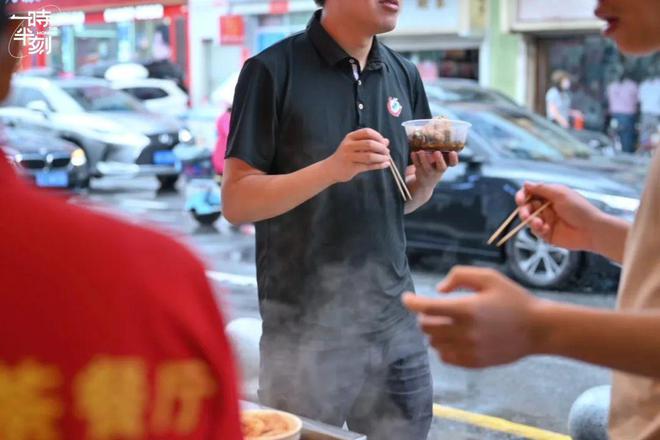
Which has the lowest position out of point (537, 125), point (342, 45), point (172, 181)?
point (172, 181)

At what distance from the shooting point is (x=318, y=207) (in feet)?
8.59

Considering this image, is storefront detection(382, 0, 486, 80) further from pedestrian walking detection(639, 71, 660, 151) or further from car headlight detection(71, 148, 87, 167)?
car headlight detection(71, 148, 87, 167)

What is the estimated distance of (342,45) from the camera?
8.92ft

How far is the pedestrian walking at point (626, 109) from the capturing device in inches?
548

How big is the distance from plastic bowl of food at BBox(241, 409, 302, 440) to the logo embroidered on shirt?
3.08 feet

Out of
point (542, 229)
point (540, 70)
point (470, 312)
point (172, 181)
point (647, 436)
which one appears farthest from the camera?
point (540, 70)

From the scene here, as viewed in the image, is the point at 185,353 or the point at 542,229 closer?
the point at 185,353

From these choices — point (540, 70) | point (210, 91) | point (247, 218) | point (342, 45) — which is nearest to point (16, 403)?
point (247, 218)

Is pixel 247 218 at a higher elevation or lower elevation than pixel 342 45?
lower

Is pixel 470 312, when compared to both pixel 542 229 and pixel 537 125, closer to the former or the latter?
pixel 542 229

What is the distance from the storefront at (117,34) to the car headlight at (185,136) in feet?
23.6

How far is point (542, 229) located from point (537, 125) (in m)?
6.25

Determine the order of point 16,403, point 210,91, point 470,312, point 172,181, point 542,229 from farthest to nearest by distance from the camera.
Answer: point 210,91 < point 172,181 < point 542,229 < point 470,312 < point 16,403

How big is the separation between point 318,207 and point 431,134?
392 mm
